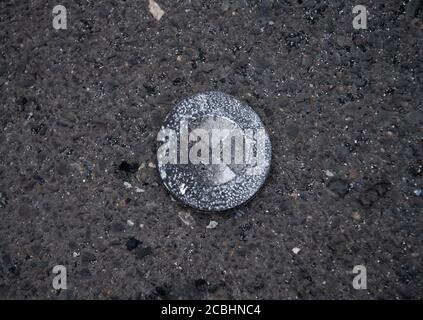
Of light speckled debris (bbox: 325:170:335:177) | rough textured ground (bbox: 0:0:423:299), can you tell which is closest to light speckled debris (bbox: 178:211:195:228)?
rough textured ground (bbox: 0:0:423:299)

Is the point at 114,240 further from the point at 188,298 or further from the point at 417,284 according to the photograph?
the point at 417,284

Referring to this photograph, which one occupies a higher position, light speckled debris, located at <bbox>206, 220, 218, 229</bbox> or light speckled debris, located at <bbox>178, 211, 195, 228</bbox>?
light speckled debris, located at <bbox>178, 211, 195, 228</bbox>

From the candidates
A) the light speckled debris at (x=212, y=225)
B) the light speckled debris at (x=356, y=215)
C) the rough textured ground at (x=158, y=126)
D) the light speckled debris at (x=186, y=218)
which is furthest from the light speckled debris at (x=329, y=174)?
the light speckled debris at (x=186, y=218)

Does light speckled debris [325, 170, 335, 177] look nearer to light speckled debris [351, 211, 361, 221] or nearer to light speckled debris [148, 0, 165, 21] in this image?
light speckled debris [351, 211, 361, 221]

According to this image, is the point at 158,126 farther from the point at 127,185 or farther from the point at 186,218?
the point at 186,218

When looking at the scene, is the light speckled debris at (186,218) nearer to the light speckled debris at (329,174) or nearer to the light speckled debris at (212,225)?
the light speckled debris at (212,225)

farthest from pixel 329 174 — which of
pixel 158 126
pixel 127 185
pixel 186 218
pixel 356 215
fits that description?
pixel 127 185
